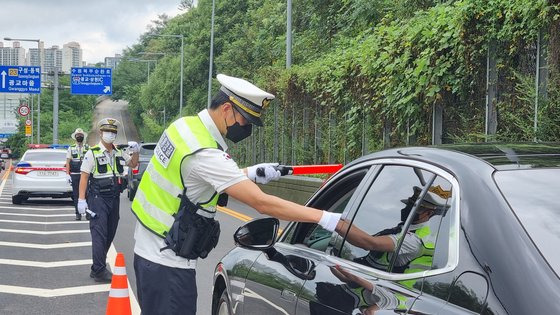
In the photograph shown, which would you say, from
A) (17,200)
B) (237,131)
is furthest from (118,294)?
(17,200)

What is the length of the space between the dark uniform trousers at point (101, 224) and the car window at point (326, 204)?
4.69 metres

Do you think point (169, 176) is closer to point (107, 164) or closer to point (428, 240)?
point (428, 240)

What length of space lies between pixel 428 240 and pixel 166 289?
1.59 m

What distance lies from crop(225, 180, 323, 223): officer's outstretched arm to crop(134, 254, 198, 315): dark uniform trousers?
0.56 m

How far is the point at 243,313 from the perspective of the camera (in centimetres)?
412

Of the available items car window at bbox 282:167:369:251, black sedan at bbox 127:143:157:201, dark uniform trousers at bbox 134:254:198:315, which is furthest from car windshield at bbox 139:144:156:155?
dark uniform trousers at bbox 134:254:198:315

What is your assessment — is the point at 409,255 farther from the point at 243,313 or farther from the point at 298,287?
the point at 243,313

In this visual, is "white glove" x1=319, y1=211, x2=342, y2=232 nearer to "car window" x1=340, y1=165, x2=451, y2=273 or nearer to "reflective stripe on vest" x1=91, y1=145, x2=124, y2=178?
"car window" x1=340, y1=165, x2=451, y2=273

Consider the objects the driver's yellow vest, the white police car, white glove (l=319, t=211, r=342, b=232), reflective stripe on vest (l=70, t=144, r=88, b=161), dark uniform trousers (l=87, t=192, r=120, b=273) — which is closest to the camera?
white glove (l=319, t=211, r=342, b=232)

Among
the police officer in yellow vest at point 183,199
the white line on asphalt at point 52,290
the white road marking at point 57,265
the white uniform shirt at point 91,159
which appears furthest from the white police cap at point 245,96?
the white uniform shirt at point 91,159

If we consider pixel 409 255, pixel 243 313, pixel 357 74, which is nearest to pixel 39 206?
pixel 357 74

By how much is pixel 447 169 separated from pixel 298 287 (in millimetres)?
1013

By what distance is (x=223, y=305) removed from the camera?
460cm

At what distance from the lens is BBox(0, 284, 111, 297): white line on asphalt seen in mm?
7805
